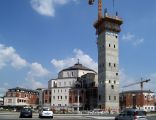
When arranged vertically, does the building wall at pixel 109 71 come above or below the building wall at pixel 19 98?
above

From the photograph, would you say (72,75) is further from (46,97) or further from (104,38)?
(104,38)

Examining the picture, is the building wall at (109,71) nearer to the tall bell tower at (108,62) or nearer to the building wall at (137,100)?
the tall bell tower at (108,62)

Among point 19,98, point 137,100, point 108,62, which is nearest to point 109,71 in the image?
point 108,62

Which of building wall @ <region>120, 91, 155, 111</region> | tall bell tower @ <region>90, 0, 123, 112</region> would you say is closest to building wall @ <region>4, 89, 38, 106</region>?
building wall @ <region>120, 91, 155, 111</region>

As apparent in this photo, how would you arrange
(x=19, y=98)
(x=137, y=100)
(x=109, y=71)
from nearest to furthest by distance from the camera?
(x=109, y=71) < (x=137, y=100) < (x=19, y=98)

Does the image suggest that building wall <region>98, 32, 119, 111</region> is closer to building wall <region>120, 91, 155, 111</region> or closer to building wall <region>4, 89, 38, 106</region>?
building wall <region>120, 91, 155, 111</region>

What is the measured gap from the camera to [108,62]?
116 metres

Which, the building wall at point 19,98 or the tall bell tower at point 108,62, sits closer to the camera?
the tall bell tower at point 108,62

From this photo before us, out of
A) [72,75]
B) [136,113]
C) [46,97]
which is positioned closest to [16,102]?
[46,97]

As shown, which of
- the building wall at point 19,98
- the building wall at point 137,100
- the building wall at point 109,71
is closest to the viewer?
the building wall at point 109,71

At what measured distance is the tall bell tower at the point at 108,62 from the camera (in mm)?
114625

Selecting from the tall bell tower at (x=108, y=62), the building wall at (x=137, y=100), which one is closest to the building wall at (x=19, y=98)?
the building wall at (x=137, y=100)

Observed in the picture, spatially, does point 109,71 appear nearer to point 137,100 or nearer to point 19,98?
point 137,100

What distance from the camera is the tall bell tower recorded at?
11462cm
